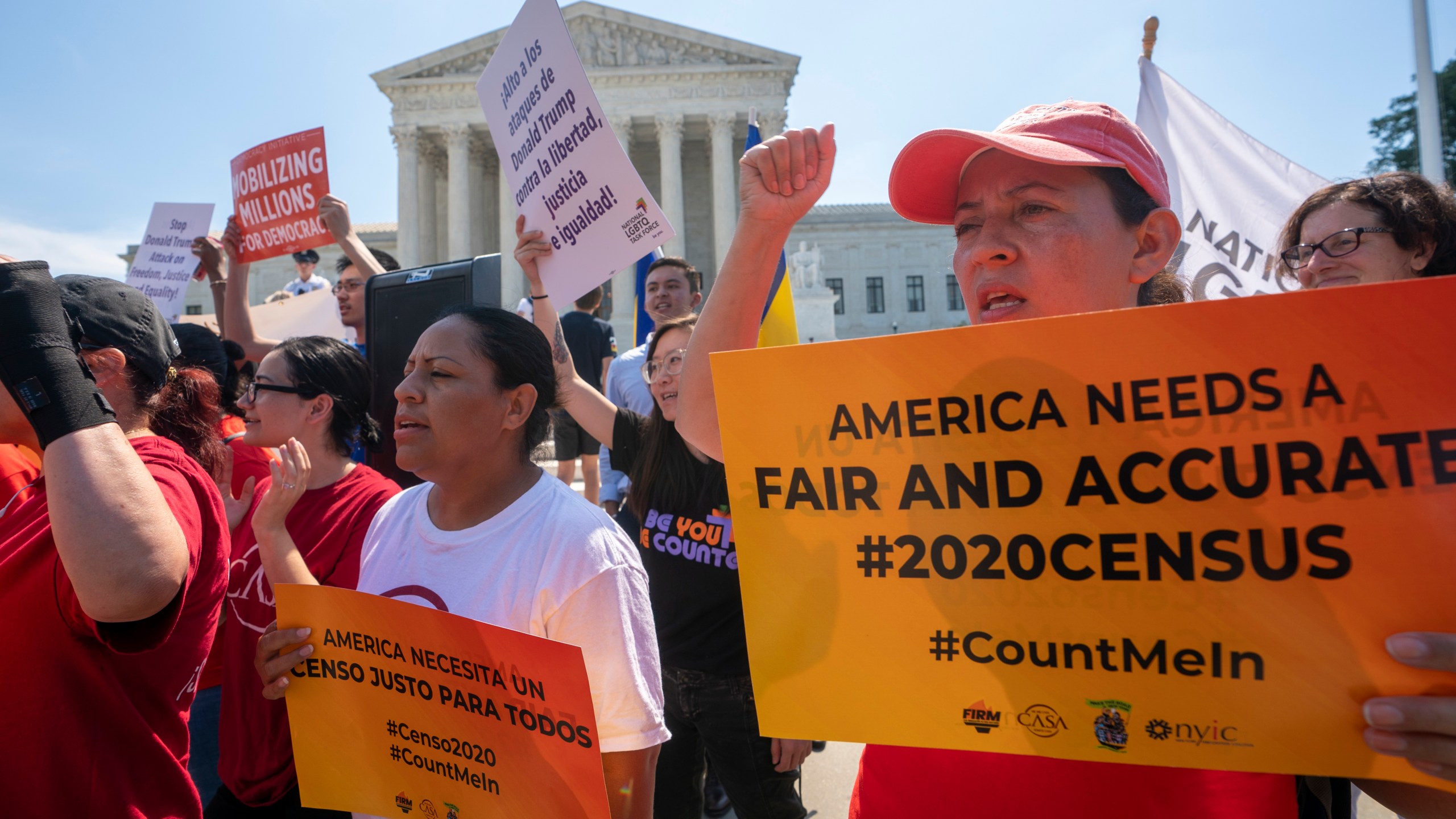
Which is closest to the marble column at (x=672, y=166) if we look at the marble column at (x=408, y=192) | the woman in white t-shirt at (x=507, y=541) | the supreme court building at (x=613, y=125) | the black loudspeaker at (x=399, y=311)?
the supreme court building at (x=613, y=125)

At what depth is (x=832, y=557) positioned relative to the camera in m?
1.03

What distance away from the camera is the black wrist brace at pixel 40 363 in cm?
133

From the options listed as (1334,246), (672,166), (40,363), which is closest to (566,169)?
(40,363)

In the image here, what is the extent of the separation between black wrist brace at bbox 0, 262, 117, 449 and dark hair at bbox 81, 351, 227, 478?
0.71 metres

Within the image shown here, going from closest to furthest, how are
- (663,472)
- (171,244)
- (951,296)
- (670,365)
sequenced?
(663,472)
(670,365)
(171,244)
(951,296)

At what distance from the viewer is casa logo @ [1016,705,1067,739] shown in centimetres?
93

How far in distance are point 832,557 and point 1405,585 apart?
593 mm

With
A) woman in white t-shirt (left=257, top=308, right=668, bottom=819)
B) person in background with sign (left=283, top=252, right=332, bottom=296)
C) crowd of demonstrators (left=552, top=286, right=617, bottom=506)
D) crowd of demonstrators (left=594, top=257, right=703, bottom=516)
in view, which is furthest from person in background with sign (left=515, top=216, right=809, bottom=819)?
person in background with sign (left=283, top=252, right=332, bottom=296)

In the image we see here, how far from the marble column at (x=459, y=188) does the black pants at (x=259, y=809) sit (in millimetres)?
34934

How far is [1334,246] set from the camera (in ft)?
8.10

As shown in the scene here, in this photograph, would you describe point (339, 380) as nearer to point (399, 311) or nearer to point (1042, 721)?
point (399, 311)

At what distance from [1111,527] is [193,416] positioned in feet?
8.24

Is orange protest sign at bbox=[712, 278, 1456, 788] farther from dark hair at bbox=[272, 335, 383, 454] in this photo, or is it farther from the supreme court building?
the supreme court building

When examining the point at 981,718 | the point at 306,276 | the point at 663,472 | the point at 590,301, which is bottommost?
the point at 981,718
